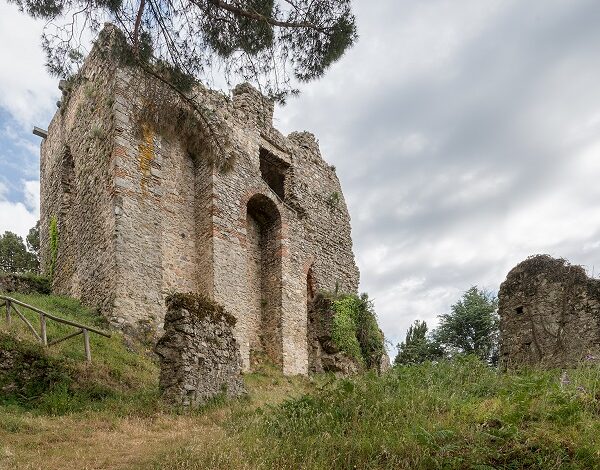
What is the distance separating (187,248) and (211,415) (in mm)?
6899

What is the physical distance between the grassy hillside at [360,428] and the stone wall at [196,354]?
404mm

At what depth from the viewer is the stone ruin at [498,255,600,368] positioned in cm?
943

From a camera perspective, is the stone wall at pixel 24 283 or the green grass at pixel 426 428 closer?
the green grass at pixel 426 428

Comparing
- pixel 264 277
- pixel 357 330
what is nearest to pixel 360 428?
pixel 264 277

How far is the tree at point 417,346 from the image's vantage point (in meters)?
23.8

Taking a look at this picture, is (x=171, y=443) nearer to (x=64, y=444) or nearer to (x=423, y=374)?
(x=64, y=444)

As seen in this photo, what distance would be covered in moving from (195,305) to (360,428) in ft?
13.6

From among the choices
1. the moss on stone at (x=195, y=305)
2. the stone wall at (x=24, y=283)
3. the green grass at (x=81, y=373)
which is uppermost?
the stone wall at (x=24, y=283)

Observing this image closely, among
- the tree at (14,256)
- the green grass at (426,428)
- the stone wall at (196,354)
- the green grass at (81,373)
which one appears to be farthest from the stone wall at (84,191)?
the tree at (14,256)

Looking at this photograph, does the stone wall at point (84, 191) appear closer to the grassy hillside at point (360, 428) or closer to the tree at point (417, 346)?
the grassy hillside at point (360, 428)

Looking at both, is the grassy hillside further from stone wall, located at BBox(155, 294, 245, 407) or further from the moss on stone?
the moss on stone

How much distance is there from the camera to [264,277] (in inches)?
631

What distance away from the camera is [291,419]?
6164 mm

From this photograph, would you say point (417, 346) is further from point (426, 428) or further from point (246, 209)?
point (426, 428)
